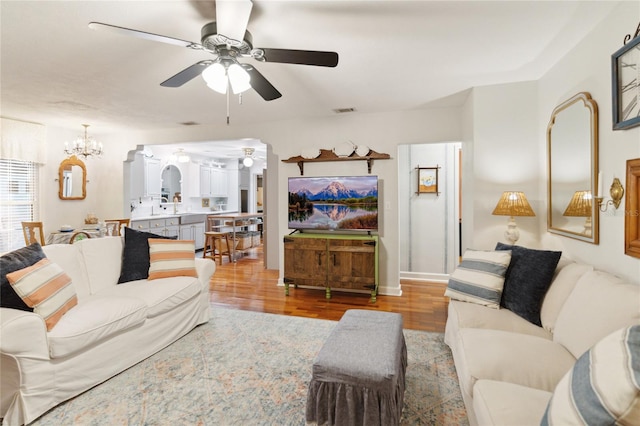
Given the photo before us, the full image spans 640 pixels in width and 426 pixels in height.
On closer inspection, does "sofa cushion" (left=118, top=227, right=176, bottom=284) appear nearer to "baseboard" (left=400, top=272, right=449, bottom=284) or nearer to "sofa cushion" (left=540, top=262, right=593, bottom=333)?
"sofa cushion" (left=540, top=262, right=593, bottom=333)

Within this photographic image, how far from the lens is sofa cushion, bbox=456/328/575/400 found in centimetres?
146

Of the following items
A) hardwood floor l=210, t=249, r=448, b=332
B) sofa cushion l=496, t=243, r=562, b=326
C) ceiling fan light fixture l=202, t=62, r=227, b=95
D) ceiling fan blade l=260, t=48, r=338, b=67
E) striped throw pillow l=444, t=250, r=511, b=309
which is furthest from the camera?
hardwood floor l=210, t=249, r=448, b=332

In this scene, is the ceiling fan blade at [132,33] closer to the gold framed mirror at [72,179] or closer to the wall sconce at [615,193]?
the wall sconce at [615,193]

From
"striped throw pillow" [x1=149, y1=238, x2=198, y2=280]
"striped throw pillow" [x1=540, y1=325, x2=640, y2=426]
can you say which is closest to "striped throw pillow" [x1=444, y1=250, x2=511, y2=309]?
"striped throw pillow" [x1=540, y1=325, x2=640, y2=426]

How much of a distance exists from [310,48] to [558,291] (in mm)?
2500

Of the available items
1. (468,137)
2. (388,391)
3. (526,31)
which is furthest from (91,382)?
(468,137)

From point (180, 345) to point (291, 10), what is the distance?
280 centimetres

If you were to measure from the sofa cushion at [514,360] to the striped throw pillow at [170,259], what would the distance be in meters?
2.52

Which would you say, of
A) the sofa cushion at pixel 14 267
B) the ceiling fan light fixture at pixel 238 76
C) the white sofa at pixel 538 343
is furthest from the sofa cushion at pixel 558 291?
the sofa cushion at pixel 14 267

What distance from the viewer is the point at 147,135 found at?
5.43 meters

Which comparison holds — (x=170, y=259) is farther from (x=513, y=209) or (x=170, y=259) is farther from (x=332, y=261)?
(x=513, y=209)

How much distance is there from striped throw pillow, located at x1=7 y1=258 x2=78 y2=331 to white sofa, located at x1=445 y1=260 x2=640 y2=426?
8.11 ft

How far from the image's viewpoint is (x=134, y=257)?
9.87ft

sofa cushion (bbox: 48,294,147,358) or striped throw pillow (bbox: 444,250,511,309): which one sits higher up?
striped throw pillow (bbox: 444,250,511,309)
